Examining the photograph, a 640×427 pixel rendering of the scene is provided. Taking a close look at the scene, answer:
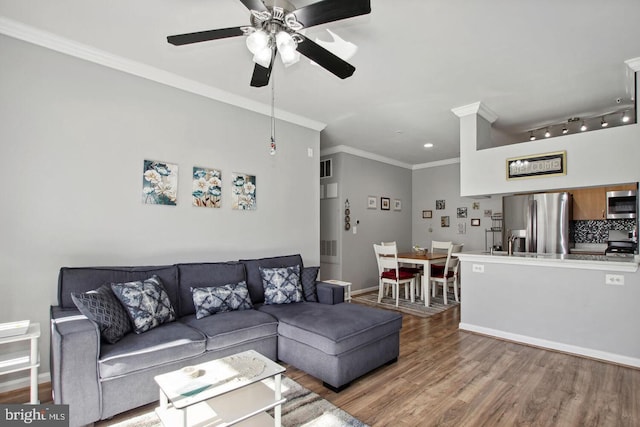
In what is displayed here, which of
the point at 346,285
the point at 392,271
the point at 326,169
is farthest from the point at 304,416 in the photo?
the point at 326,169

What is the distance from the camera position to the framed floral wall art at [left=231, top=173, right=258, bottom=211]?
12.1ft

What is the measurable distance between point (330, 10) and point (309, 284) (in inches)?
103

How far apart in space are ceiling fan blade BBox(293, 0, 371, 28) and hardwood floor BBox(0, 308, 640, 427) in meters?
A: 2.45

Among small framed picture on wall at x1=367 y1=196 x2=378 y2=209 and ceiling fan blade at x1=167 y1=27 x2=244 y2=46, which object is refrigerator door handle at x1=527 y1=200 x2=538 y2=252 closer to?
small framed picture on wall at x1=367 y1=196 x2=378 y2=209

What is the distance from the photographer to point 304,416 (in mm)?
2078

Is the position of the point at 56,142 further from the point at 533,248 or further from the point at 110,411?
the point at 533,248

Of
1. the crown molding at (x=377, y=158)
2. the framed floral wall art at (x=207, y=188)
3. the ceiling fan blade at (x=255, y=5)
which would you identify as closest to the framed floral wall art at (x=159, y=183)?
the framed floral wall art at (x=207, y=188)

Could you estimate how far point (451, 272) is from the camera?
5.35m

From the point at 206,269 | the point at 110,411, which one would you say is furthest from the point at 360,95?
the point at 110,411

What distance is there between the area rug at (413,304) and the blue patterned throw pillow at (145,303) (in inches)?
133

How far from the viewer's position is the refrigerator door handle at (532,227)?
17.4ft

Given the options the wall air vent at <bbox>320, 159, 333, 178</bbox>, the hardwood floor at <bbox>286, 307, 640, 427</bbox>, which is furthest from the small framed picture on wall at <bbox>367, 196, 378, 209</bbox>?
the hardwood floor at <bbox>286, 307, 640, 427</bbox>

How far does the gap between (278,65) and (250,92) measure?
2.27 ft

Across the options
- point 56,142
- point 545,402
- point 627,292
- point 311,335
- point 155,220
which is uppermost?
point 56,142
